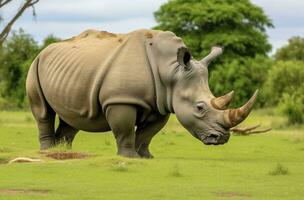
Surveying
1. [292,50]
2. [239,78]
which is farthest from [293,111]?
[292,50]

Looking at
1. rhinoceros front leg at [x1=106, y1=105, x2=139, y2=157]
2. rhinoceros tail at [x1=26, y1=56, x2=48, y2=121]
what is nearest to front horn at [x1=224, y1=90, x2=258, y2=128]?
rhinoceros front leg at [x1=106, y1=105, x2=139, y2=157]

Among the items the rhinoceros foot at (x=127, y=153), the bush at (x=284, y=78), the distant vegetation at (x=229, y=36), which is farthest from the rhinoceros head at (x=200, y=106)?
the distant vegetation at (x=229, y=36)

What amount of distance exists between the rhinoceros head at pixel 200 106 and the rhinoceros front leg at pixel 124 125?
79 cm

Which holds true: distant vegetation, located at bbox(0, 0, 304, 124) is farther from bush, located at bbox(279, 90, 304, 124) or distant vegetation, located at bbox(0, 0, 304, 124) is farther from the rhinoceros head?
the rhinoceros head

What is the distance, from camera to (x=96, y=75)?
17.0 m

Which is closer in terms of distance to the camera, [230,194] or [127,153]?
[230,194]

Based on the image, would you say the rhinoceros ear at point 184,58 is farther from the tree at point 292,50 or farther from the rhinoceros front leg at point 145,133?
the tree at point 292,50

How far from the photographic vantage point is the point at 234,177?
13578 mm

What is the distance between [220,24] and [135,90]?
49110 mm

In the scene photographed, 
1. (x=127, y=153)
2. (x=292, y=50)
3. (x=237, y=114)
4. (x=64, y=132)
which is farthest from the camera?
(x=292, y=50)

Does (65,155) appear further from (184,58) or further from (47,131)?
(47,131)

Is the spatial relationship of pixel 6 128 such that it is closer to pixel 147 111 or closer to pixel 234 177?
pixel 147 111

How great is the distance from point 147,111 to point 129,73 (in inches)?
30.7

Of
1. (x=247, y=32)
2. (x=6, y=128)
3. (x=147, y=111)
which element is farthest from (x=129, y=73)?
(x=247, y=32)
